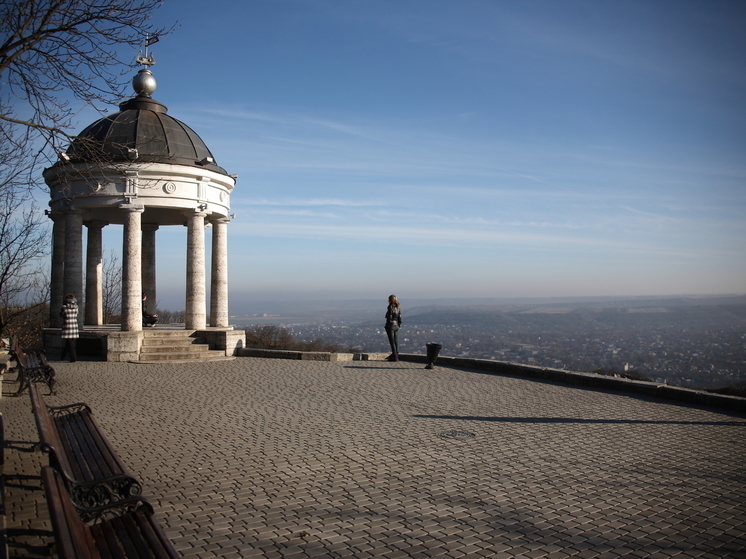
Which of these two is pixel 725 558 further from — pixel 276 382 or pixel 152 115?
pixel 152 115

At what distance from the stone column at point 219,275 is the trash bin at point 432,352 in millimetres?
8072

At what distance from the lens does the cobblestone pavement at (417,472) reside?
4.48 metres

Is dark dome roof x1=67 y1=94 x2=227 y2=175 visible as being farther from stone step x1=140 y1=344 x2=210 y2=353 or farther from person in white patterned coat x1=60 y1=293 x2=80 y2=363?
stone step x1=140 y1=344 x2=210 y2=353

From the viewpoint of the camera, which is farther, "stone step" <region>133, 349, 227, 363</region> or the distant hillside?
the distant hillside

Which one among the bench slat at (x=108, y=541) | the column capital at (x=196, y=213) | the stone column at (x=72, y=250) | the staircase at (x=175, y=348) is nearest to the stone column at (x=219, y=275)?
the column capital at (x=196, y=213)

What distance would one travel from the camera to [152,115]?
19.4 m

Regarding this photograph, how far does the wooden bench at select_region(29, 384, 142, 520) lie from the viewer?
403cm

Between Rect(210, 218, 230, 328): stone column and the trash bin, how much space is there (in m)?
8.07

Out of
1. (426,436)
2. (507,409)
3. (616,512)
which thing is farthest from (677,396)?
(616,512)

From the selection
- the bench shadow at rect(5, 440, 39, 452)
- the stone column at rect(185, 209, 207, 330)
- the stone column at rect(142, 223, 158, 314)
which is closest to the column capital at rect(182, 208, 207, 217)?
the stone column at rect(185, 209, 207, 330)

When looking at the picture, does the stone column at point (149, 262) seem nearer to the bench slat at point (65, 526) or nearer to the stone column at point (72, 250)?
the stone column at point (72, 250)

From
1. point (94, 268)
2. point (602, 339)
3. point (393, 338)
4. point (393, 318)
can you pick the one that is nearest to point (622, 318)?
point (602, 339)

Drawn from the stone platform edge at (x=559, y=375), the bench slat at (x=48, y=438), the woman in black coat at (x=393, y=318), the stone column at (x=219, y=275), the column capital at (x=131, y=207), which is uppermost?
the column capital at (x=131, y=207)

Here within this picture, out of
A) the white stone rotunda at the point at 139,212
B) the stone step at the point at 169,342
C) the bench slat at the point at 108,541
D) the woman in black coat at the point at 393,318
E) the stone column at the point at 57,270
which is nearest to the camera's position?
the bench slat at the point at 108,541
